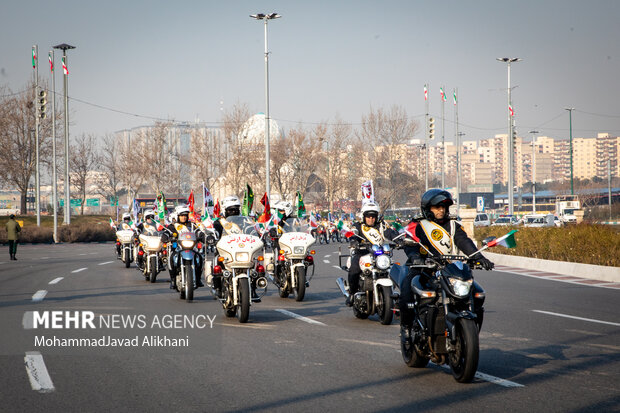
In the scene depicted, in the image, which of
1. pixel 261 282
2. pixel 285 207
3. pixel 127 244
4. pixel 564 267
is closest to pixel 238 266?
pixel 261 282

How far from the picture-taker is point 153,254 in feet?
60.8

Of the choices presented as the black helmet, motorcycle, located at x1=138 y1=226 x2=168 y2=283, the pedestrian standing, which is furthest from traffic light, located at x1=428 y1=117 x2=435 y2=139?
the black helmet

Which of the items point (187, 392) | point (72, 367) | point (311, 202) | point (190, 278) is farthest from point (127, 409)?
point (311, 202)

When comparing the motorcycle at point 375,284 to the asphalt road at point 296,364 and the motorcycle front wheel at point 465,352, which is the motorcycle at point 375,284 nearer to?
the asphalt road at point 296,364

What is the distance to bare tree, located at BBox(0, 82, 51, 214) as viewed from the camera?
65.1m

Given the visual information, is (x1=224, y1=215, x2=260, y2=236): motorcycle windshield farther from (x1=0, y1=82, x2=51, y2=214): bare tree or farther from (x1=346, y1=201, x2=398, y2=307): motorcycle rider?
(x1=0, y1=82, x2=51, y2=214): bare tree

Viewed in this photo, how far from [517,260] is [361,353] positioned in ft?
59.2

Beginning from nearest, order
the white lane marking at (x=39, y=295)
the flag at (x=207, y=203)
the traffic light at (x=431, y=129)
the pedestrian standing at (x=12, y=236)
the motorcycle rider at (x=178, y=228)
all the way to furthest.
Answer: the white lane marking at (x=39, y=295) < the motorcycle rider at (x=178, y=228) < the flag at (x=207, y=203) < the pedestrian standing at (x=12, y=236) < the traffic light at (x=431, y=129)

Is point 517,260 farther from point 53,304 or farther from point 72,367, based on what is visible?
point 72,367

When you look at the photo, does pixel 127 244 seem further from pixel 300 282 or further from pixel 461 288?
pixel 461 288

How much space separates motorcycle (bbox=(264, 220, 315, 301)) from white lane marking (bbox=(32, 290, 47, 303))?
14.8 ft

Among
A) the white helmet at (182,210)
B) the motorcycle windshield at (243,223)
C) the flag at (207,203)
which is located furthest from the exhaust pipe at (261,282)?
the flag at (207,203)

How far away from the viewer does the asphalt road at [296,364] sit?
6.04m

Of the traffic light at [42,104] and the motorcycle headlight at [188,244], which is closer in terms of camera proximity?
the motorcycle headlight at [188,244]
